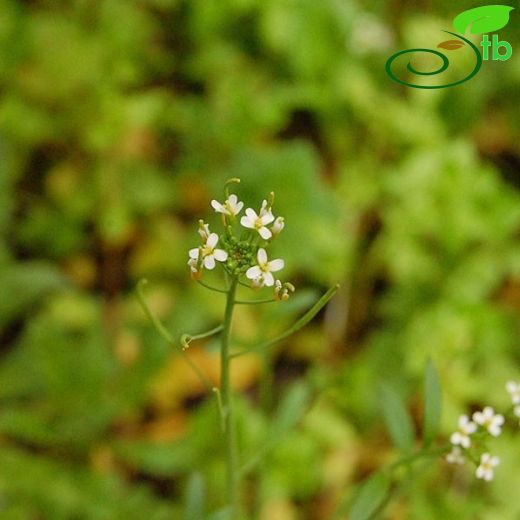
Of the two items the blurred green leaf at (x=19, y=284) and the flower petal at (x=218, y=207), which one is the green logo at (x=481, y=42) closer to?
the blurred green leaf at (x=19, y=284)

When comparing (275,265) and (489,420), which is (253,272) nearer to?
(275,265)

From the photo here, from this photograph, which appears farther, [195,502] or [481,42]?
[481,42]

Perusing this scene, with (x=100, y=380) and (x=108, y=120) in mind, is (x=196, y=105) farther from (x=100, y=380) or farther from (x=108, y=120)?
(x=100, y=380)

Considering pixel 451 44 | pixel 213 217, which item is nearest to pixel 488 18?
pixel 451 44

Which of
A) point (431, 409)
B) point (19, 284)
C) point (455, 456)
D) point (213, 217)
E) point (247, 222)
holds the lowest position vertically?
point (455, 456)

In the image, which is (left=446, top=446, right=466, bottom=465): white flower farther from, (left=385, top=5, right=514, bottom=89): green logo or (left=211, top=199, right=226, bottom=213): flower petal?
(left=385, top=5, right=514, bottom=89): green logo

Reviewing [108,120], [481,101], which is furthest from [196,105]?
[481,101]

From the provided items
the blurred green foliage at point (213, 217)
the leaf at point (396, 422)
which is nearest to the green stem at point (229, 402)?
the leaf at point (396, 422)
